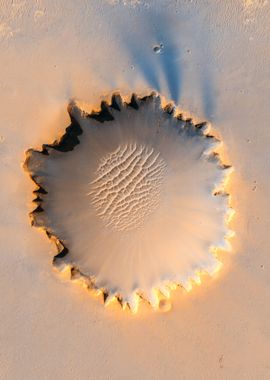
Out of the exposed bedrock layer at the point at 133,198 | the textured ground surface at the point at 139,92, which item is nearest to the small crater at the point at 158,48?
the textured ground surface at the point at 139,92

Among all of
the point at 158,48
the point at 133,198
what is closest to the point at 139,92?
the point at 158,48

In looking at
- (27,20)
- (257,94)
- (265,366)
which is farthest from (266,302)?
(27,20)

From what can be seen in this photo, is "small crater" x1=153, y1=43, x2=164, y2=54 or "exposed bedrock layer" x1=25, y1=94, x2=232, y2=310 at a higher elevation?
"small crater" x1=153, y1=43, x2=164, y2=54

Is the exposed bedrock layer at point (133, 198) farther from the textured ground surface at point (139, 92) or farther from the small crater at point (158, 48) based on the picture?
the small crater at point (158, 48)

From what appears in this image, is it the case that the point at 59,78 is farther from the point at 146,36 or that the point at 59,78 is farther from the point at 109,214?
the point at 109,214

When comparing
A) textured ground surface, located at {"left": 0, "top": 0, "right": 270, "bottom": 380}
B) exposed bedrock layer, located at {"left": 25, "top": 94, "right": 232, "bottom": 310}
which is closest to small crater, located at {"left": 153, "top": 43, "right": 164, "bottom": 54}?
textured ground surface, located at {"left": 0, "top": 0, "right": 270, "bottom": 380}

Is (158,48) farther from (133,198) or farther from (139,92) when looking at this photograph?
(133,198)

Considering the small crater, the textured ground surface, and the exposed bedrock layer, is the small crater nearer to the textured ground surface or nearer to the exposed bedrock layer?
the textured ground surface
